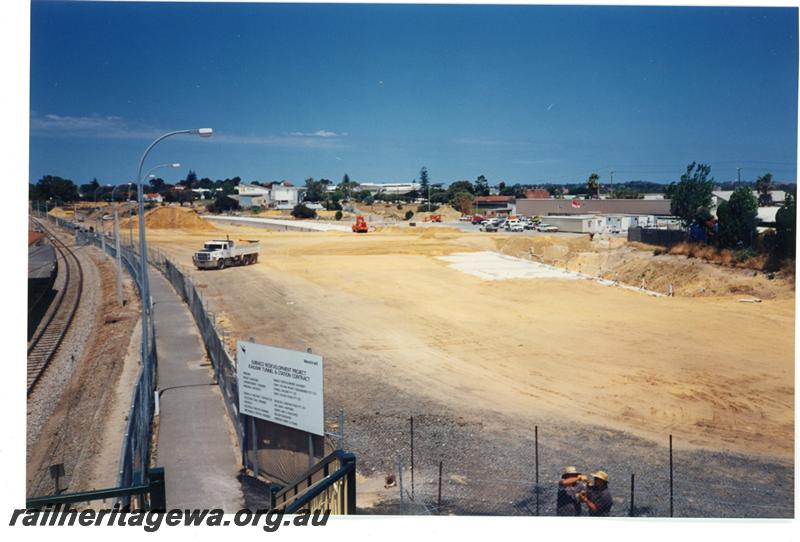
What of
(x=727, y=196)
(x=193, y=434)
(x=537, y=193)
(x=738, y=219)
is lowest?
(x=193, y=434)

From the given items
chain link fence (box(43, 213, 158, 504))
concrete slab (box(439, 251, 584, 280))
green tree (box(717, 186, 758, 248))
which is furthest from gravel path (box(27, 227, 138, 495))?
green tree (box(717, 186, 758, 248))

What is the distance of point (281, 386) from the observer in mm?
13906

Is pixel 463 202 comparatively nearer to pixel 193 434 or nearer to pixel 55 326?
pixel 55 326

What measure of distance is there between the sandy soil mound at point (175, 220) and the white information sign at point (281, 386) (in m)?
68.5

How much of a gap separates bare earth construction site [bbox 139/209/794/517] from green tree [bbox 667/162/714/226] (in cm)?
435

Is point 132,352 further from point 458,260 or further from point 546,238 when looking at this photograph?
point 546,238

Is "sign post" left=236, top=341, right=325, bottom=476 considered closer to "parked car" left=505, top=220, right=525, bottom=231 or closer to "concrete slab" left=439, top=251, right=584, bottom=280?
"concrete slab" left=439, top=251, right=584, bottom=280

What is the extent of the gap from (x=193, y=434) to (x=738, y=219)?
33692mm

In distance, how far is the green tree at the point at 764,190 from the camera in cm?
4114

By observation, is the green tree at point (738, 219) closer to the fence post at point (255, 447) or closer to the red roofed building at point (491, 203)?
the fence post at point (255, 447)

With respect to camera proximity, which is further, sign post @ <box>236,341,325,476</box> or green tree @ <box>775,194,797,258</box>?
green tree @ <box>775,194,797,258</box>

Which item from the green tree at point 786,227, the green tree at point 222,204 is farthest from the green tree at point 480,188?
the green tree at point 786,227

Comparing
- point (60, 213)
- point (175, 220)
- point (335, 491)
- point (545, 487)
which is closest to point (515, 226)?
point (175, 220)

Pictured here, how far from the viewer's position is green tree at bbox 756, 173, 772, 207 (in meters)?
41.1
